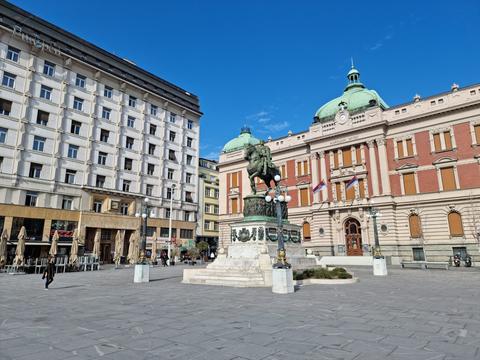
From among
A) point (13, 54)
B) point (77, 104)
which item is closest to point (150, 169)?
point (77, 104)

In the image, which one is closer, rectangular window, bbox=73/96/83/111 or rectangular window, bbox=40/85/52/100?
rectangular window, bbox=40/85/52/100

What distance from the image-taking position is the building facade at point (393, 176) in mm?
34312

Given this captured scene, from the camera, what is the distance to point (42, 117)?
37.5 m

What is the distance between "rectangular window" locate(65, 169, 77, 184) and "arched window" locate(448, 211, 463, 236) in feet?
140

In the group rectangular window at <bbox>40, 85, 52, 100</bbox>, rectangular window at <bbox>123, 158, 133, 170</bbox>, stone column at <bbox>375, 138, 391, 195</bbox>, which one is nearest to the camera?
rectangular window at <bbox>40, 85, 52, 100</bbox>

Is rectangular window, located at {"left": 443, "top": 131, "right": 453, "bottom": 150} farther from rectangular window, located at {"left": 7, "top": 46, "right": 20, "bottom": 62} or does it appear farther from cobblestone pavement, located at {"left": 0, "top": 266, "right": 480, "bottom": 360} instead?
rectangular window, located at {"left": 7, "top": 46, "right": 20, "bottom": 62}

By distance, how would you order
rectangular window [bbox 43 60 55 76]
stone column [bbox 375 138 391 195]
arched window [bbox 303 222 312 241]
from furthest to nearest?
arched window [bbox 303 222 312 241] < rectangular window [bbox 43 60 55 76] < stone column [bbox 375 138 391 195]

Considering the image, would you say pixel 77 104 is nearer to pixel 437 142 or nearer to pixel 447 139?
pixel 437 142

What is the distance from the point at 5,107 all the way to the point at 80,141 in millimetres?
8280

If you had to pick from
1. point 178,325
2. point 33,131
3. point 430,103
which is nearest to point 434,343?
point 178,325

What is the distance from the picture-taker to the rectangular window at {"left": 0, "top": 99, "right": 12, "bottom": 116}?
34.4 meters

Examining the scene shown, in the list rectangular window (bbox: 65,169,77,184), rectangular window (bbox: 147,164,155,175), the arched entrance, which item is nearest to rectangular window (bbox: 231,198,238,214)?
rectangular window (bbox: 147,164,155,175)

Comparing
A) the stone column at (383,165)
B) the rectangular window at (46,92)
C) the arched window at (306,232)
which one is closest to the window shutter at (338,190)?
the stone column at (383,165)

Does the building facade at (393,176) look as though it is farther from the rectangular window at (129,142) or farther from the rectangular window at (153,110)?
the rectangular window at (129,142)
